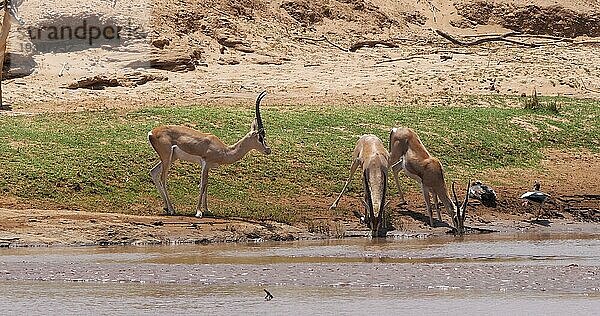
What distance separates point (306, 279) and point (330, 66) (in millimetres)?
20452

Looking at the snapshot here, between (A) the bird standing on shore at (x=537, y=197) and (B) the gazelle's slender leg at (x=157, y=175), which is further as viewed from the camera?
(A) the bird standing on shore at (x=537, y=197)

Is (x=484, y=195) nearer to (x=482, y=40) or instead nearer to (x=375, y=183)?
(x=375, y=183)

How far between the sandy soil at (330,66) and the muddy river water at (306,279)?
2996mm

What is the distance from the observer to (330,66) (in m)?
31.4

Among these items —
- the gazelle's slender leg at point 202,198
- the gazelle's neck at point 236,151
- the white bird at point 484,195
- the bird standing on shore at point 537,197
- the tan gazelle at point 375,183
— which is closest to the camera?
the tan gazelle at point 375,183

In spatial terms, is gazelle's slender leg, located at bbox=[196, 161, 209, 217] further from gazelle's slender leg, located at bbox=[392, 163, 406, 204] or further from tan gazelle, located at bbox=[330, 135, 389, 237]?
gazelle's slender leg, located at bbox=[392, 163, 406, 204]

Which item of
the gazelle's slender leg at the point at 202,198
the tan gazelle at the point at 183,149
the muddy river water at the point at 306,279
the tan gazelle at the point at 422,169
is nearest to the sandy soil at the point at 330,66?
the tan gazelle at the point at 422,169

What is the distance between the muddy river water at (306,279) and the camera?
958cm

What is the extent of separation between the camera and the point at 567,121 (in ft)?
79.2

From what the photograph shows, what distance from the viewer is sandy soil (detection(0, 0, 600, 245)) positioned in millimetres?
20094

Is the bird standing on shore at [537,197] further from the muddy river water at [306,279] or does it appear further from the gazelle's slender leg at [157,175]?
the gazelle's slender leg at [157,175]

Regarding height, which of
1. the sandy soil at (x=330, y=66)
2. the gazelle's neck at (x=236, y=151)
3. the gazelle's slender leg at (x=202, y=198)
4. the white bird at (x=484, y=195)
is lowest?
the sandy soil at (x=330, y=66)

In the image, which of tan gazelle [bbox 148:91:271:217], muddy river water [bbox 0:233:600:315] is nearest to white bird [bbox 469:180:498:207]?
muddy river water [bbox 0:233:600:315]

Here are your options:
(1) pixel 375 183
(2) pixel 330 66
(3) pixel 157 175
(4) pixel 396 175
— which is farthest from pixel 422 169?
(2) pixel 330 66
